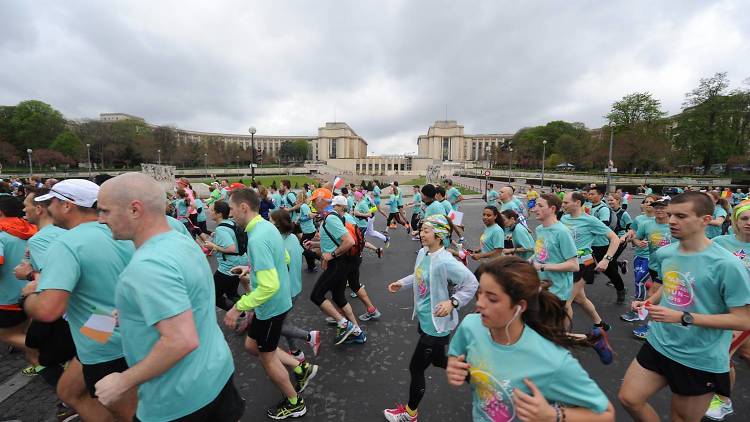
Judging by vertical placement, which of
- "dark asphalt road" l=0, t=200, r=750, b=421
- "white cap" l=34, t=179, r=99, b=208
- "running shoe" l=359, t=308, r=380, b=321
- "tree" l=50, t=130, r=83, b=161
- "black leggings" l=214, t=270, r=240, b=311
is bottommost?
"dark asphalt road" l=0, t=200, r=750, b=421

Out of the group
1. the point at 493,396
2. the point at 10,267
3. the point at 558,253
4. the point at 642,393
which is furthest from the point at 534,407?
the point at 10,267

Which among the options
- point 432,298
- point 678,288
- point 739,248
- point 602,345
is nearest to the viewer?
point 602,345

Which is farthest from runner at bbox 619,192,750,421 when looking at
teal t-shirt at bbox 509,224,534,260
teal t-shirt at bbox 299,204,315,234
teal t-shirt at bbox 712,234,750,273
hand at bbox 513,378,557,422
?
teal t-shirt at bbox 299,204,315,234

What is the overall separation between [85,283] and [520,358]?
2576 mm

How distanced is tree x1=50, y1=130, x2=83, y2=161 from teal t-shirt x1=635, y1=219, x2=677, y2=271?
251 ft

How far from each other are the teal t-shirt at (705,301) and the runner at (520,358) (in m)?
1.21

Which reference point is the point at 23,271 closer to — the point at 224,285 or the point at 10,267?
the point at 10,267

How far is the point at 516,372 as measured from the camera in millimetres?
1543

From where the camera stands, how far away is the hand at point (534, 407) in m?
1.37

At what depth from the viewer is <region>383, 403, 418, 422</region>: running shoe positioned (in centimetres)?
297

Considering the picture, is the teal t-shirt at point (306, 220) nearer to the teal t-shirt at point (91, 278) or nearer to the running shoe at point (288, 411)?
the running shoe at point (288, 411)

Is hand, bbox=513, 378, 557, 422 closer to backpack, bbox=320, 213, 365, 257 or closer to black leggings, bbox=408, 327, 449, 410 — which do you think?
black leggings, bbox=408, 327, 449, 410

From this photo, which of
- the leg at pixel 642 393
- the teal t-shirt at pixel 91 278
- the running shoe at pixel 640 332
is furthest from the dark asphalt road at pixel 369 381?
the teal t-shirt at pixel 91 278

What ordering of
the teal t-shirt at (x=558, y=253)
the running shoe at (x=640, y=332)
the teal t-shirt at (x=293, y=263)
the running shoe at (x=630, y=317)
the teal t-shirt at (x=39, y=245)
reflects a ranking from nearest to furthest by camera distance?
the teal t-shirt at (x=39, y=245) < the teal t-shirt at (x=558, y=253) < the teal t-shirt at (x=293, y=263) < the running shoe at (x=640, y=332) < the running shoe at (x=630, y=317)
